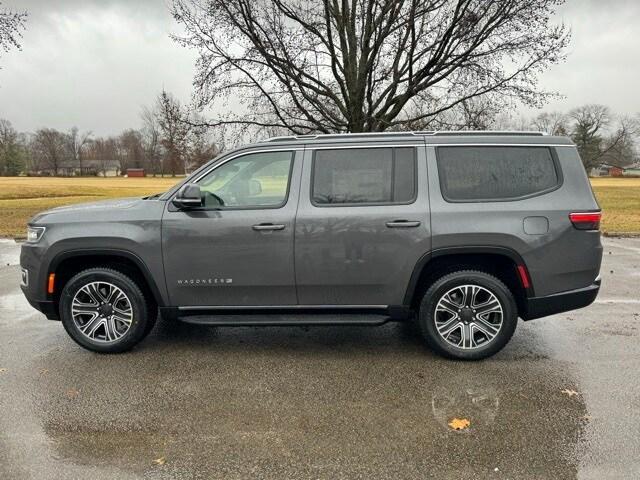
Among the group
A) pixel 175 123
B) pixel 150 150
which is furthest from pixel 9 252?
pixel 150 150

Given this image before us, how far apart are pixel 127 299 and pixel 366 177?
2427 mm

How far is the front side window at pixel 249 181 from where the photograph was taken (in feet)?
13.4

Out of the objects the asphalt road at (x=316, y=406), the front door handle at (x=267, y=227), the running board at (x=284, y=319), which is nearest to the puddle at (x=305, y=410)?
the asphalt road at (x=316, y=406)

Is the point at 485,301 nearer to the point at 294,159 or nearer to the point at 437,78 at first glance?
the point at 294,159

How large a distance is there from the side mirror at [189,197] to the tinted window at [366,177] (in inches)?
39.2

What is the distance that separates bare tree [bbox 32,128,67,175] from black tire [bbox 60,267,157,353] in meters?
104

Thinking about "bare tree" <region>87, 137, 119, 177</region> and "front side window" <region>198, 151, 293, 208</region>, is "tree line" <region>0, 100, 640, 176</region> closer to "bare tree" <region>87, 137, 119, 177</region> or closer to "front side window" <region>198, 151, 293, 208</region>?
"bare tree" <region>87, 137, 119, 177</region>

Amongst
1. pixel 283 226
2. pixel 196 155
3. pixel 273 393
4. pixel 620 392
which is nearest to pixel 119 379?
pixel 273 393

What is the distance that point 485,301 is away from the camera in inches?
158

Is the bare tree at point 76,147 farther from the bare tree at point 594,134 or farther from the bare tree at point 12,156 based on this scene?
the bare tree at point 594,134

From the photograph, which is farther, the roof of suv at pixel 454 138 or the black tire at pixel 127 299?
the black tire at pixel 127 299

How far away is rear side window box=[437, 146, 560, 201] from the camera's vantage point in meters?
3.96

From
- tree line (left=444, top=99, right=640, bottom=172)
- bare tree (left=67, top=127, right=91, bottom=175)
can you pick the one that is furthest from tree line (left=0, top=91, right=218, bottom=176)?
tree line (left=444, top=99, right=640, bottom=172)

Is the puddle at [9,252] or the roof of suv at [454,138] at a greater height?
the roof of suv at [454,138]
